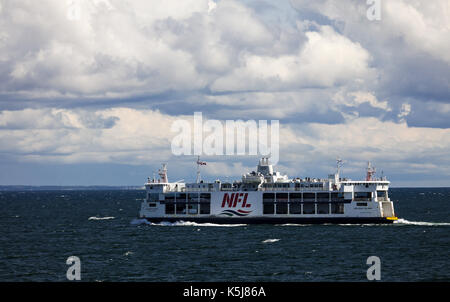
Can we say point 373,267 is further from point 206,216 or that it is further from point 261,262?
point 206,216

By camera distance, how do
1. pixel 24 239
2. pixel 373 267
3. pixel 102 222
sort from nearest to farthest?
pixel 373 267 < pixel 24 239 < pixel 102 222

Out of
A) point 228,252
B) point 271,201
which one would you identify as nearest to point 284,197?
point 271,201

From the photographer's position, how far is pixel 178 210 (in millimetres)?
98688

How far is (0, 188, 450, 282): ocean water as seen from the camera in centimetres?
5869

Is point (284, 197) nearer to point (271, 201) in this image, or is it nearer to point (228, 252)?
point (271, 201)

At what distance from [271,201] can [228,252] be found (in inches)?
989

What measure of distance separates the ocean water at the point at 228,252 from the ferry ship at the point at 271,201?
1454 mm

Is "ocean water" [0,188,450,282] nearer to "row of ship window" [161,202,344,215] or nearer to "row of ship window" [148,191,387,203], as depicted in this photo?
"row of ship window" [161,202,344,215]

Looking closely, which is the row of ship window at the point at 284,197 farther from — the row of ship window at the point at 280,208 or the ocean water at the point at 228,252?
the ocean water at the point at 228,252

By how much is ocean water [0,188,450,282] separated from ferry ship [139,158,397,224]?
1.45m
